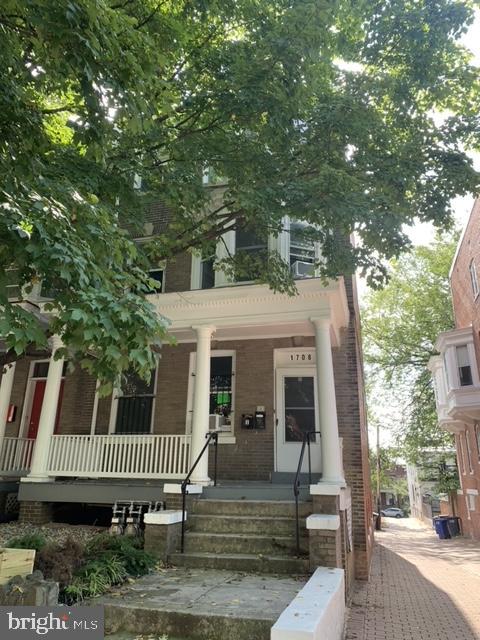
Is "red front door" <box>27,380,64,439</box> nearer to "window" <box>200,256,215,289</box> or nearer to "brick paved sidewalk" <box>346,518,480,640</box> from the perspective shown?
"window" <box>200,256,215,289</box>

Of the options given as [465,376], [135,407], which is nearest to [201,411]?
[135,407]

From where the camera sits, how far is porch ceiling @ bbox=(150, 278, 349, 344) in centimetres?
859

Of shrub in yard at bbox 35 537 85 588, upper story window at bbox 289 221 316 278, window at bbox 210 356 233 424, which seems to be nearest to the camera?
shrub in yard at bbox 35 537 85 588

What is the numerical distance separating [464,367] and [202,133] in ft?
52.4

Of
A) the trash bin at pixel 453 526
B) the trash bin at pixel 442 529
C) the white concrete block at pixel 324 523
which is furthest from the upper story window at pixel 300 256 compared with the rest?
the trash bin at pixel 453 526

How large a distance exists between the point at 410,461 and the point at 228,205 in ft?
83.1

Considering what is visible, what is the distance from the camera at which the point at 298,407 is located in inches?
401

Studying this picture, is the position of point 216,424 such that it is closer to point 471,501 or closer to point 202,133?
point 202,133

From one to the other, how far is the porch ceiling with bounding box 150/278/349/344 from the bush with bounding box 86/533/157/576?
416 cm

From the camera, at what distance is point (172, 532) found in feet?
21.5

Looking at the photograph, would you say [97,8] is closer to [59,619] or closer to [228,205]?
[228,205]

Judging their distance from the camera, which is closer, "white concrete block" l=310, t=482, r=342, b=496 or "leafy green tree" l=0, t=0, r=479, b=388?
"leafy green tree" l=0, t=0, r=479, b=388

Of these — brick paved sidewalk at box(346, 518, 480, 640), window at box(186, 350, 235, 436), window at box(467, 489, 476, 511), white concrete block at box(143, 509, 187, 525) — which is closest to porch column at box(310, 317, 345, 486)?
brick paved sidewalk at box(346, 518, 480, 640)

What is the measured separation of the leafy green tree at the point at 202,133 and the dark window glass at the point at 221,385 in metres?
3.16
